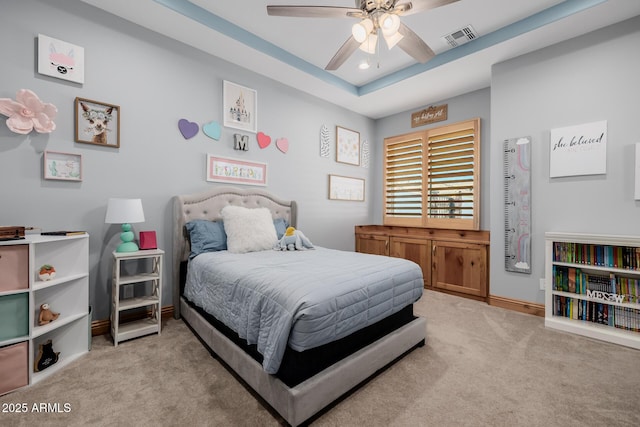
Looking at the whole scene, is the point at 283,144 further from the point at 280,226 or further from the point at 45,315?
the point at 45,315

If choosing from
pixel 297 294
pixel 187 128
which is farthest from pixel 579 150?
→ pixel 187 128

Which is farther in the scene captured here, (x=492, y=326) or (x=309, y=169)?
(x=309, y=169)

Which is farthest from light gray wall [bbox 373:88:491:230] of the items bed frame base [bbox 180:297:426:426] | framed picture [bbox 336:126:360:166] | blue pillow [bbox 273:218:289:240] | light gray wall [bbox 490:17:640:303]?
blue pillow [bbox 273:218:289:240]

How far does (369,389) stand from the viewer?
1666 millimetres

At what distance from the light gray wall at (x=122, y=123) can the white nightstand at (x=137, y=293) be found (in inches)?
6.6

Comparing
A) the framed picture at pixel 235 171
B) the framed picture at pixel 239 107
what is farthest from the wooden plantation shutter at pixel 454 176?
the framed picture at pixel 239 107

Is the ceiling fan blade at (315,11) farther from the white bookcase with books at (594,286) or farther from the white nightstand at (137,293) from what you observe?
the white bookcase with books at (594,286)

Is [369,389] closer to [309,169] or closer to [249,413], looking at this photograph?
[249,413]

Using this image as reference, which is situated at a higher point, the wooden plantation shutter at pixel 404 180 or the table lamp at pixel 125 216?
the wooden plantation shutter at pixel 404 180

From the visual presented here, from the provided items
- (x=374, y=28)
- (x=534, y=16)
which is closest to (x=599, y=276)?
(x=534, y=16)

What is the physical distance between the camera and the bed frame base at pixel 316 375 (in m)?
1.34

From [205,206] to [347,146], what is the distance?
2583mm

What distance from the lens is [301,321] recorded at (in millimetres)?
1325

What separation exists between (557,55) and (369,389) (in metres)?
3.55
